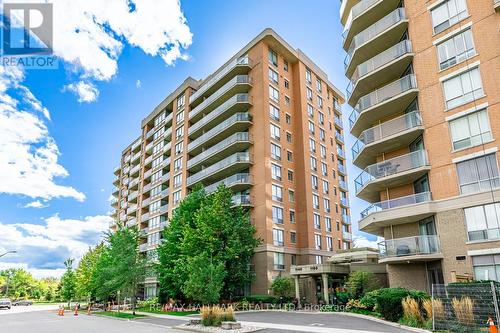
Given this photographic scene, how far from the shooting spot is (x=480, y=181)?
2141 centimetres

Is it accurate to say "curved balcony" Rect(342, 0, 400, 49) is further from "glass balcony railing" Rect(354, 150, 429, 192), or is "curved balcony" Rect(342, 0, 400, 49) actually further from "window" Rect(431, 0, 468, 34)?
"glass balcony railing" Rect(354, 150, 429, 192)

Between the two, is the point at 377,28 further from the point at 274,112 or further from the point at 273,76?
the point at 273,76

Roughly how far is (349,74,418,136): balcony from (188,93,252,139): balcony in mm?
17077

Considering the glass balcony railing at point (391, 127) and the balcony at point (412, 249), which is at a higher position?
the glass balcony railing at point (391, 127)

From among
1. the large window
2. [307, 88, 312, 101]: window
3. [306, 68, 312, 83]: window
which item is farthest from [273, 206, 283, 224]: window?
the large window

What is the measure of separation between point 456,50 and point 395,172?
9266 mm

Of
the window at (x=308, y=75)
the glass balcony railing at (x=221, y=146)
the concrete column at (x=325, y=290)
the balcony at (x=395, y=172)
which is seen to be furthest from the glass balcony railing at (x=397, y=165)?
the window at (x=308, y=75)

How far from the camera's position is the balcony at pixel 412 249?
73.8 feet

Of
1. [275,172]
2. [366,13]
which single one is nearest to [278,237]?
[275,172]

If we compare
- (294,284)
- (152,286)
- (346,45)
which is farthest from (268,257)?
(152,286)

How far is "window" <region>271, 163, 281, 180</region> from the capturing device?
41.6m

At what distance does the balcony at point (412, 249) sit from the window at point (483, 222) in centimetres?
215

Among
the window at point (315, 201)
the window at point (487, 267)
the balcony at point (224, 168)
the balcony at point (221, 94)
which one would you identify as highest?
the balcony at point (221, 94)

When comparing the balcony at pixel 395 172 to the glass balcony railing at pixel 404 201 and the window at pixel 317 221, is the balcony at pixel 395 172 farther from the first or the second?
the window at pixel 317 221
